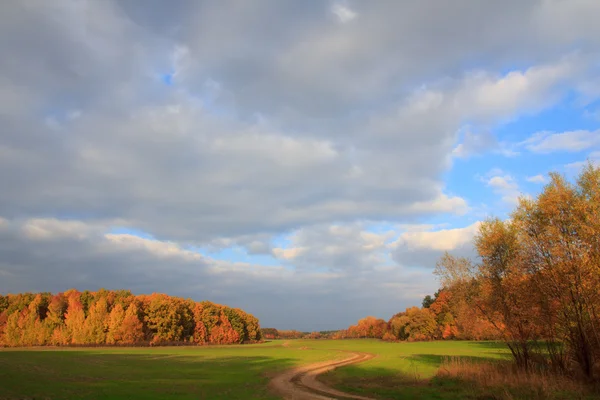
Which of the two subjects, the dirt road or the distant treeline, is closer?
the dirt road

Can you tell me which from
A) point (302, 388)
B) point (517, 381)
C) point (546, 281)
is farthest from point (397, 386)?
point (546, 281)

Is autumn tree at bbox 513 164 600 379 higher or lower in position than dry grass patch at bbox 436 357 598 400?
higher

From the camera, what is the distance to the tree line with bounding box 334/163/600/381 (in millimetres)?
26078

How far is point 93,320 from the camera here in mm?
117312

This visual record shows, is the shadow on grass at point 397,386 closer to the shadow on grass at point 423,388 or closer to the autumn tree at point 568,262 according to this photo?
the shadow on grass at point 423,388

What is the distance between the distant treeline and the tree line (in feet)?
363

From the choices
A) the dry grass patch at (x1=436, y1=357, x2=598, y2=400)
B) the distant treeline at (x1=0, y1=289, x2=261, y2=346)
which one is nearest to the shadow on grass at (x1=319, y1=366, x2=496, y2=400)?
the dry grass patch at (x1=436, y1=357, x2=598, y2=400)

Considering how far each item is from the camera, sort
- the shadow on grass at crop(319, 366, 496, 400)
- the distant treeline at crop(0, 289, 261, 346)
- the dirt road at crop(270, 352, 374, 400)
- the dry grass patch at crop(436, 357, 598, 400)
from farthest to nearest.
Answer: the distant treeline at crop(0, 289, 261, 346)
the dirt road at crop(270, 352, 374, 400)
the shadow on grass at crop(319, 366, 496, 400)
the dry grass patch at crop(436, 357, 598, 400)

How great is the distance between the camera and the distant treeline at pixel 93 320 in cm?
11656

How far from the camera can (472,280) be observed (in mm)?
36688

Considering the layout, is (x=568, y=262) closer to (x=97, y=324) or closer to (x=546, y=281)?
(x=546, y=281)

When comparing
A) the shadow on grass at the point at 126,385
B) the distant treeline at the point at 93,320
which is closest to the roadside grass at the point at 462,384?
the shadow on grass at the point at 126,385

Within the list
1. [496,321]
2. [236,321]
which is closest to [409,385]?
[496,321]

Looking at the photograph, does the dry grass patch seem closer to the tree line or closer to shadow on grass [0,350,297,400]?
the tree line
